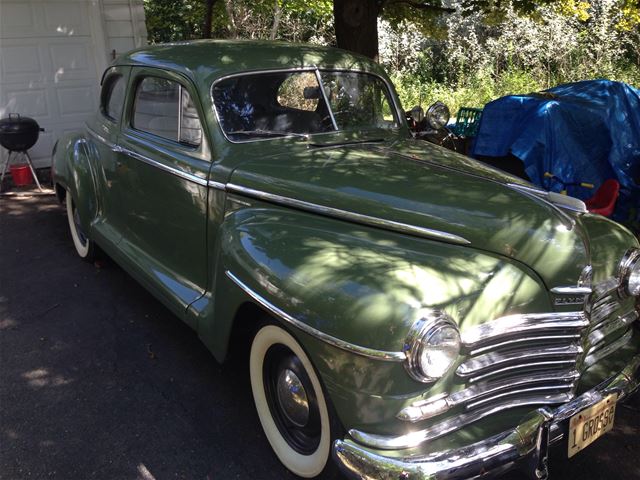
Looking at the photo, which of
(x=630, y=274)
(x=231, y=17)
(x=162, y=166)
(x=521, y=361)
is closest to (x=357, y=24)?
(x=162, y=166)

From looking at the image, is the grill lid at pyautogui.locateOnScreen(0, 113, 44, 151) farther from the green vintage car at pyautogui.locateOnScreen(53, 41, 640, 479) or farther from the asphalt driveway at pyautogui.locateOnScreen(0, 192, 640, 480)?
the green vintage car at pyautogui.locateOnScreen(53, 41, 640, 479)

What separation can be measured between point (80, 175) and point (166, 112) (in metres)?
1.36

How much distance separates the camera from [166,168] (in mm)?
3531

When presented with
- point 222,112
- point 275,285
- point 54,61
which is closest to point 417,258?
point 275,285

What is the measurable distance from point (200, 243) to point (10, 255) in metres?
2.98

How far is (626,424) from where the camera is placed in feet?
10.2

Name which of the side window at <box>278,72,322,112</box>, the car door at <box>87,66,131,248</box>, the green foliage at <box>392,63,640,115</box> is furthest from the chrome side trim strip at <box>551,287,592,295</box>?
the green foliage at <box>392,63,640,115</box>

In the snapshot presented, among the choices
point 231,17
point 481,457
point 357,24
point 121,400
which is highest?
point 231,17

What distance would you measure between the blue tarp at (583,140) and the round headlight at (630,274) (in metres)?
3.46

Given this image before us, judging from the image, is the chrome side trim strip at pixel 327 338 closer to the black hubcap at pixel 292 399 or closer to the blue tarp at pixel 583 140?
the black hubcap at pixel 292 399

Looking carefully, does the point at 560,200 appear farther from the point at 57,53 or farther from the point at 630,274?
the point at 57,53

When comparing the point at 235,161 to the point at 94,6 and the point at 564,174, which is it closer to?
the point at 564,174

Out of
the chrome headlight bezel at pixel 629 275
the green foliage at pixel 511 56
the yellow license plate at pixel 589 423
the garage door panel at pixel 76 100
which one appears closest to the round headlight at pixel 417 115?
the chrome headlight bezel at pixel 629 275

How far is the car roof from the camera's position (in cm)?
351
